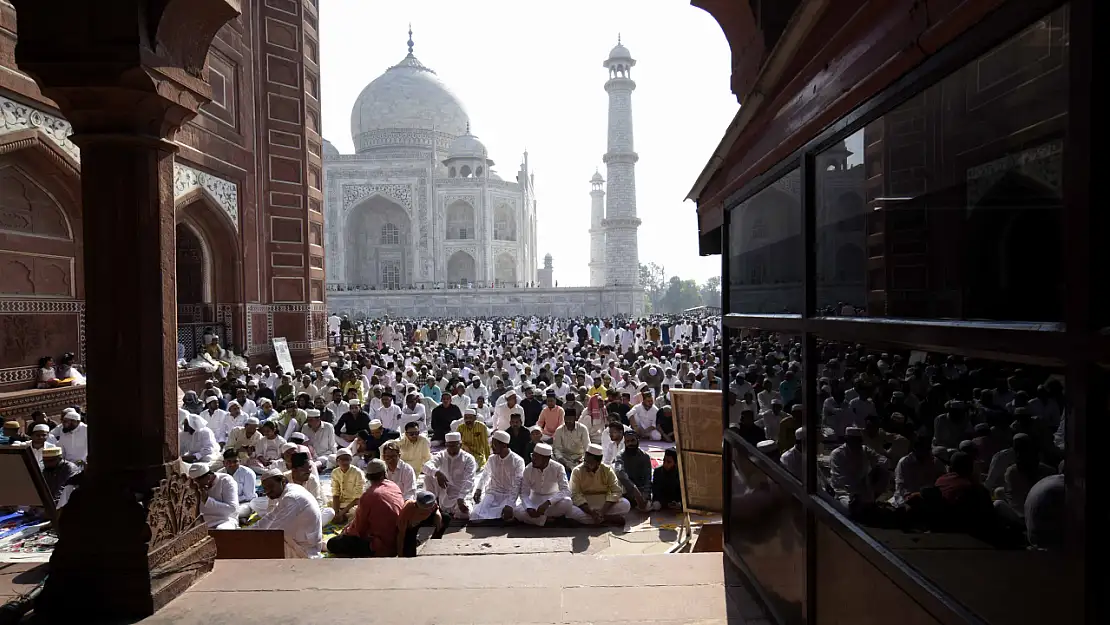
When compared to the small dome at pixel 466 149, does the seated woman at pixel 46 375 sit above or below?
below

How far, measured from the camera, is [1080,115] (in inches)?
35.0

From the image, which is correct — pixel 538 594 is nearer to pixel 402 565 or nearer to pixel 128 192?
pixel 402 565

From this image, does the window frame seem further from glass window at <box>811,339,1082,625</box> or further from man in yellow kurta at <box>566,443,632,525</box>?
man in yellow kurta at <box>566,443,632,525</box>

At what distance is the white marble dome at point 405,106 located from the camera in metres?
40.1

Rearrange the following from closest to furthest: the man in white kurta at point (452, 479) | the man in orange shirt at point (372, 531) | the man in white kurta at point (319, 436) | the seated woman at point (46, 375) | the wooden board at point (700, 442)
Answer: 1. the wooden board at point (700, 442)
2. the man in orange shirt at point (372, 531)
3. the man in white kurta at point (452, 479)
4. the man in white kurta at point (319, 436)
5. the seated woman at point (46, 375)

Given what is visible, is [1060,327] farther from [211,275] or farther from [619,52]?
[619,52]

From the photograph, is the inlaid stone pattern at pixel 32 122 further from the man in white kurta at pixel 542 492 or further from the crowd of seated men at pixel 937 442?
the crowd of seated men at pixel 937 442

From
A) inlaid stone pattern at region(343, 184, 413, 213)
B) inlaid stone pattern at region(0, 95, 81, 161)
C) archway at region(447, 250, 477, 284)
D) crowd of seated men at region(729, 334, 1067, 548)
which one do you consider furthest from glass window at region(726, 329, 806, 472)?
archway at region(447, 250, 477, 284)

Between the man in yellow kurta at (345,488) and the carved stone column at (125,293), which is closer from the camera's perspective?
the carved stone column at (125,293)

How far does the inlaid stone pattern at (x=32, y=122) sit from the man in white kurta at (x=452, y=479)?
5.09 metres

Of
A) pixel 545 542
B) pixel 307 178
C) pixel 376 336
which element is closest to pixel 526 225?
pixel 376 336

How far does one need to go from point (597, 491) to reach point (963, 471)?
4.89m

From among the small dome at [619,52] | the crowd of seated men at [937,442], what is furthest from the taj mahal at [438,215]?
the crowd of seated men at [937,442]

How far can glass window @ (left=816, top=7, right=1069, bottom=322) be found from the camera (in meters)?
1.02
